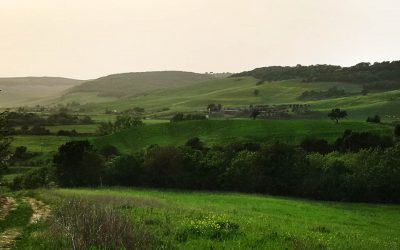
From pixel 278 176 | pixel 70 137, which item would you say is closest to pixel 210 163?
pixel 278 176

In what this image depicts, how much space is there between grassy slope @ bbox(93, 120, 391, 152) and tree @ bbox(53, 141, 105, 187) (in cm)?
3307

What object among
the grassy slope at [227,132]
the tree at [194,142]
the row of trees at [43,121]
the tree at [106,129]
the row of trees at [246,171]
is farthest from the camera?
the row of trees at [43,121]

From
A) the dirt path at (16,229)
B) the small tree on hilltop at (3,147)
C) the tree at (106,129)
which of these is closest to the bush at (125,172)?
the small tree on hilltop at (3,147)

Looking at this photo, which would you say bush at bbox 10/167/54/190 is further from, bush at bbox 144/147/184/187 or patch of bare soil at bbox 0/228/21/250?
→ patch of bare soil at bbox 0/228/21/250

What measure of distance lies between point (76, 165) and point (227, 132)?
49.0m

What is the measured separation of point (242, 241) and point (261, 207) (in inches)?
963

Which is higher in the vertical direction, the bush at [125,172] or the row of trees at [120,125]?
the row of trees at [120,125]

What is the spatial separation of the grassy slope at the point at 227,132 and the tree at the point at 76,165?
33067 millimetres

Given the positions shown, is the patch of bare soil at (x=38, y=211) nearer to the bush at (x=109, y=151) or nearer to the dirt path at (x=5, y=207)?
the dirt path at (x=5, y=207)

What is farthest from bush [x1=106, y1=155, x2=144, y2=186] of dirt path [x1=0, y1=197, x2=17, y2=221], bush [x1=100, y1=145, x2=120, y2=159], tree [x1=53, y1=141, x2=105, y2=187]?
dirt path [x1=0, y1=197, x2=17, y2=221]

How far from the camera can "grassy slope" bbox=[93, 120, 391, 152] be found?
4195 inches

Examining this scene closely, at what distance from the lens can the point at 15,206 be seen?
35.2 metres

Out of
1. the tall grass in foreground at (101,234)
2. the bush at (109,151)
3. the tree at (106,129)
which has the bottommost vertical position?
the bush at (109,151)

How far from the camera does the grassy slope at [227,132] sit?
107m
